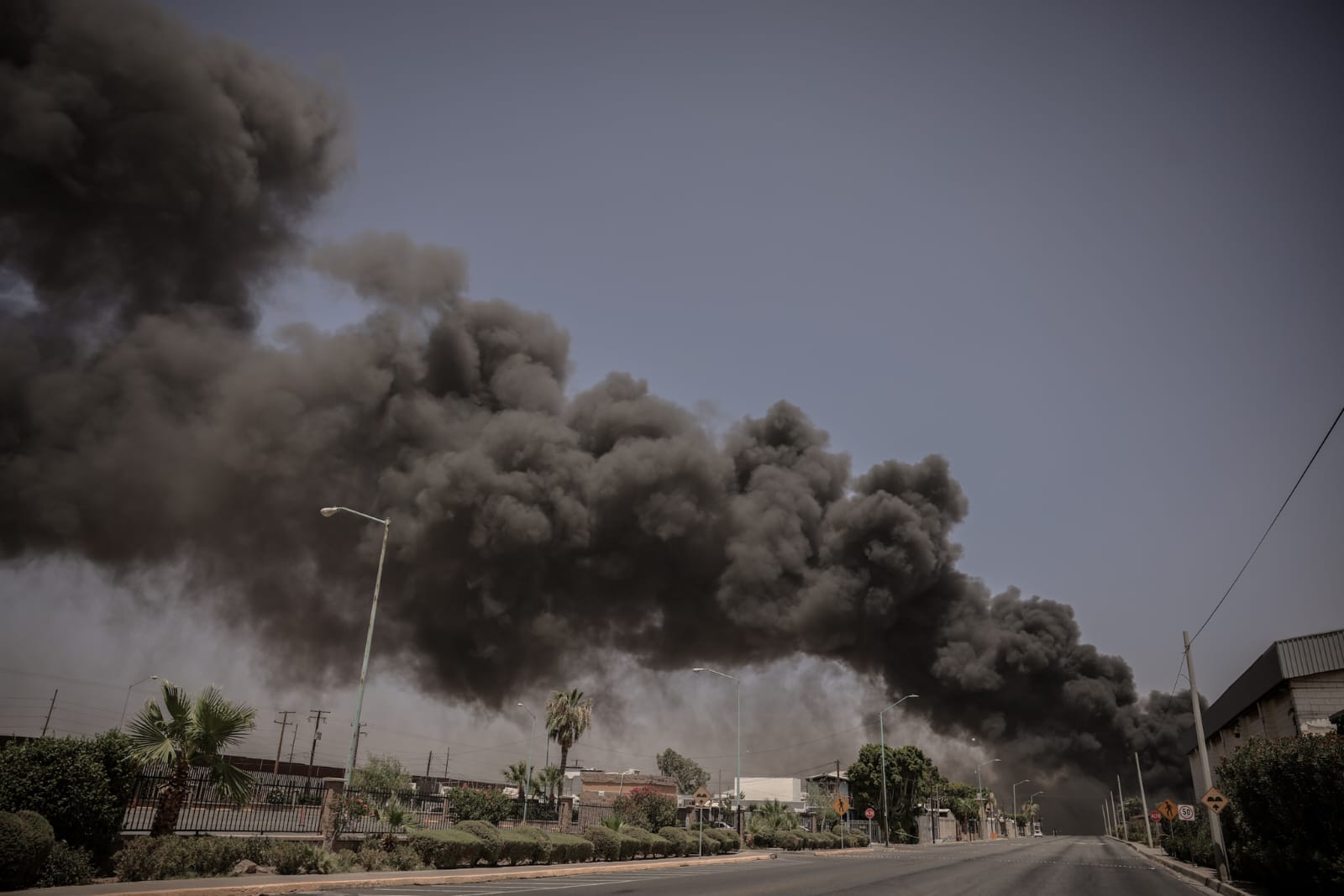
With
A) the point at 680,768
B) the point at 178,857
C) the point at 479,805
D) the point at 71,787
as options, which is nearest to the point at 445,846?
the point at 178,857

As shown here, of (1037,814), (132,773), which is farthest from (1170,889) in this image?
(1037,814)

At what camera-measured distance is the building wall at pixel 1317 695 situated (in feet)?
82.8

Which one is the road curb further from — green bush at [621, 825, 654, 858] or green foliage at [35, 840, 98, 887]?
green foliage at [35, 840, 98, 887]

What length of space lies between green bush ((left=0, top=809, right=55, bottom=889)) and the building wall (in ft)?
105

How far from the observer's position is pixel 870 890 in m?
17.5

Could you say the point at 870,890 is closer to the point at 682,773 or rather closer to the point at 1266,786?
the point at 1266,786

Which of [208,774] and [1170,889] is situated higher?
[208,774]

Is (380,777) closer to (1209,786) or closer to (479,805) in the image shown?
(479,805)

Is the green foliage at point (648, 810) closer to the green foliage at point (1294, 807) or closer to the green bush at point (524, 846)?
the green bush at point (524, 846)

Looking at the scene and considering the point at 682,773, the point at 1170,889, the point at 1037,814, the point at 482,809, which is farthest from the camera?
the point at 1037,814

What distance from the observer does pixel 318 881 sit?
50.6 ft

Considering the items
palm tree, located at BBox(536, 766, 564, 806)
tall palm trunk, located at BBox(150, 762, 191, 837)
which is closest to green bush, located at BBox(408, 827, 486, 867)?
tall palm trunk, located at BBox(150, 762, 191, 837)

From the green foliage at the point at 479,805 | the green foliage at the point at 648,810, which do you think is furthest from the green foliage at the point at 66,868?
the green foliage at the point at 648,810

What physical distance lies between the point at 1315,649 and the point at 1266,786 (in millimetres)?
12024
